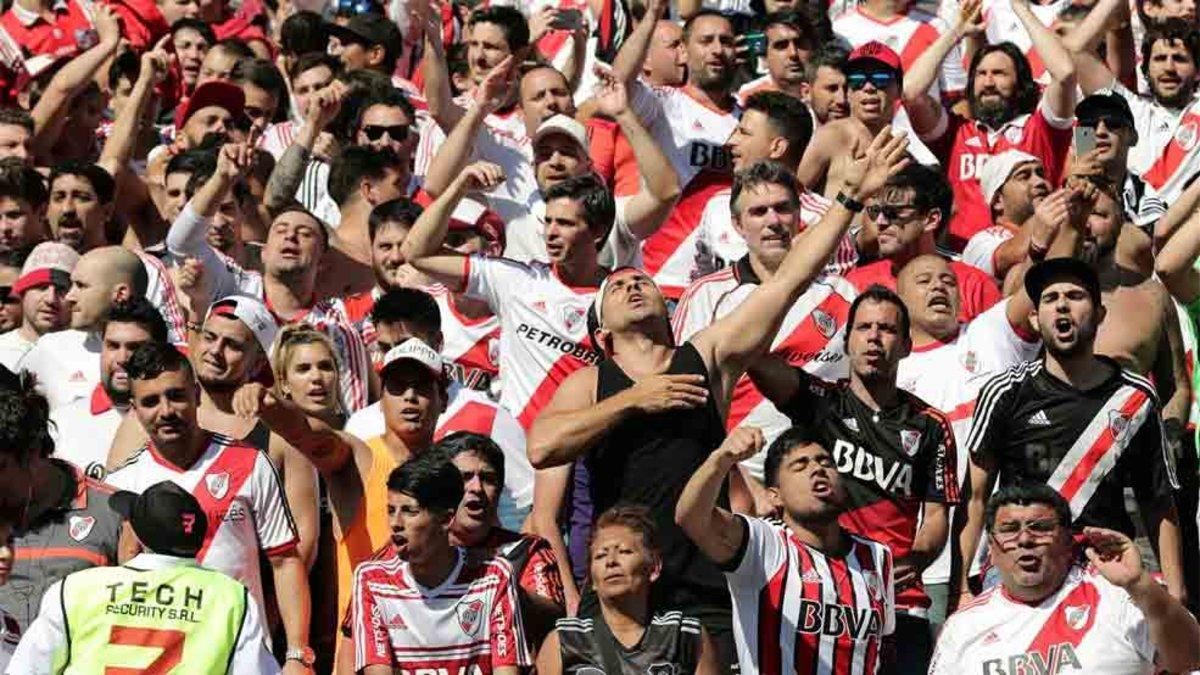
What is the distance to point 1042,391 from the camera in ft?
39.0

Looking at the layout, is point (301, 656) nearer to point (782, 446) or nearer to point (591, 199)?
point (782, 446)

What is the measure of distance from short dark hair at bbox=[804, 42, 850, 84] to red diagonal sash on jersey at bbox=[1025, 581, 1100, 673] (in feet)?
17.3

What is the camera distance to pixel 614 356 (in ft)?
36.9

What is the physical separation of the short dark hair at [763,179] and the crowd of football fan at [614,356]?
Answer: 0.12 feet

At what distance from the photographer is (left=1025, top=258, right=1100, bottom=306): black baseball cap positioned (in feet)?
39.3

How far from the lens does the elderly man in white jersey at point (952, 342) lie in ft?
41.5

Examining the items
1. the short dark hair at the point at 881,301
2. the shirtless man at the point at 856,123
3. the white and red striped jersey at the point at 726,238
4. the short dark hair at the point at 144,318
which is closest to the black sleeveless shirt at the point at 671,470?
the short dark hair at the point at 881,301

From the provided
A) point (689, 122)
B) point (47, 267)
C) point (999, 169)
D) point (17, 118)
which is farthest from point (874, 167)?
point (17, 118)

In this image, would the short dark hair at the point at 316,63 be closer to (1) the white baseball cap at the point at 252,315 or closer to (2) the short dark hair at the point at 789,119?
(2) the short dark hair at the point at 789,119

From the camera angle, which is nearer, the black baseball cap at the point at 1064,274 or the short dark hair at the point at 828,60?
the black baseball cap at the point at 1064,274

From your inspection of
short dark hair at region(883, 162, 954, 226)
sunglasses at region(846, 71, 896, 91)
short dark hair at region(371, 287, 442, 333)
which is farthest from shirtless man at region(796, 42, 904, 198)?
short dark hair at region(371, 287, 442, 333)

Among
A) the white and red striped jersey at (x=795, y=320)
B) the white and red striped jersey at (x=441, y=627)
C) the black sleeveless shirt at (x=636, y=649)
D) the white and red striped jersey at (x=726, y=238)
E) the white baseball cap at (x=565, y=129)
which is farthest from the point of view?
the white baseball cap at (x=565, y=129)

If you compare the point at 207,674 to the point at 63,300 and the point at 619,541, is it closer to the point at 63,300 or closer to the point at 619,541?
the point at 619,541

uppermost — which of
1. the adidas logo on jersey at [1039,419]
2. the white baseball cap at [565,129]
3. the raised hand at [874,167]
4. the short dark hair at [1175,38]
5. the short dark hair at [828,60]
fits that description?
the short dark hair at [1175,38]
